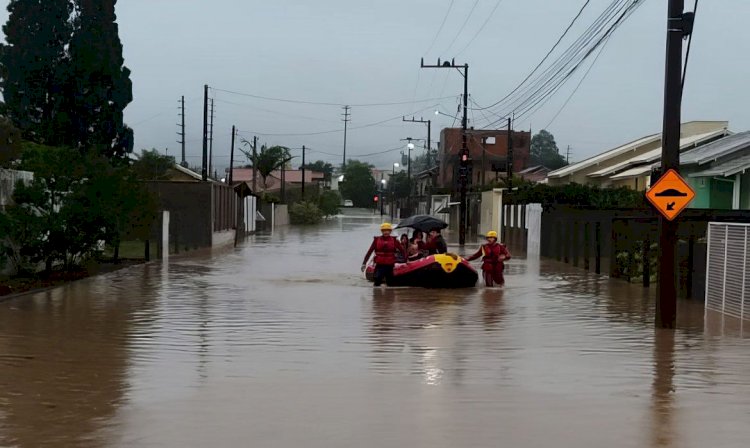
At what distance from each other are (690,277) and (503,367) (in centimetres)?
894

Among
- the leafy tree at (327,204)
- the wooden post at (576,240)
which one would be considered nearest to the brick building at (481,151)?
the leafy tree at (327,204)

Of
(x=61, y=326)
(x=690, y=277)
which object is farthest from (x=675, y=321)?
(x=61, y=326)

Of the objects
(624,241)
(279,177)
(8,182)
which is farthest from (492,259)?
(279,177)

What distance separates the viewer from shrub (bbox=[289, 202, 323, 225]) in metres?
88.7

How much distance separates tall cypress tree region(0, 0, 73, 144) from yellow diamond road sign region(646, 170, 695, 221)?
3066cm

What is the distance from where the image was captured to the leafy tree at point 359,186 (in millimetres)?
190625

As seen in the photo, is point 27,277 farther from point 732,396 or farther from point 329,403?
point 732,396

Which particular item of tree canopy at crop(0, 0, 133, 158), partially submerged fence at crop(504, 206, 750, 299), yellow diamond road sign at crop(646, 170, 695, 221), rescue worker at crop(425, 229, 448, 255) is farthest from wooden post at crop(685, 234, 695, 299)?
tree canopy at crop(0, 0, 133, 158)

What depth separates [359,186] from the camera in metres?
191

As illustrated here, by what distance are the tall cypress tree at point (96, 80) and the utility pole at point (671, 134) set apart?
29593 millimetres

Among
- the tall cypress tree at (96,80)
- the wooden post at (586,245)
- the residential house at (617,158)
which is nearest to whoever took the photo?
the wooden post at (586,245)

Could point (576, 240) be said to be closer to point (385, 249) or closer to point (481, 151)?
point (385, 249)

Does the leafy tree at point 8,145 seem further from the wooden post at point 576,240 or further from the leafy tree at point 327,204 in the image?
the leafy tree at point 327,204

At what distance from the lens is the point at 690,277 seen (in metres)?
18.6
